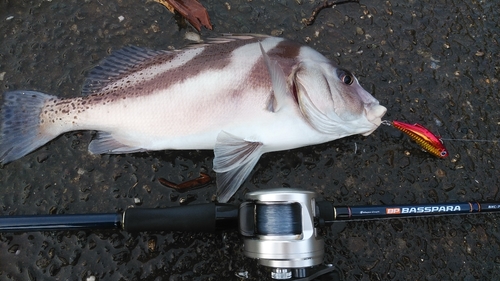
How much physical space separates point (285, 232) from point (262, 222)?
9 centimetres

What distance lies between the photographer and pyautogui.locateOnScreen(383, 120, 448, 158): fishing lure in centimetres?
192

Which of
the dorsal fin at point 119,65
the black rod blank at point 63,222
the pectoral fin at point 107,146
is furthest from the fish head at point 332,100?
the black rod blank at point 63,222

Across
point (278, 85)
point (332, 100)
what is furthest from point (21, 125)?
point (332, 100)

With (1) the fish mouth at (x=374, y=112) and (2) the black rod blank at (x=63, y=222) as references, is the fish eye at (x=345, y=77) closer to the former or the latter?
(1) the fish mouth at (x=374, y=112)

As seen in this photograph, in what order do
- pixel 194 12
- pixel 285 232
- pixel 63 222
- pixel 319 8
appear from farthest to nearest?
pixel 319 8 < pixel 194 12 < pixel 63 222 < pixel 285 232

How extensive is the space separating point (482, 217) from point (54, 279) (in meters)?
2.08

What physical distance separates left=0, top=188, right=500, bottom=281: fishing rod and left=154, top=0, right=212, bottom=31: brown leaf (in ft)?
3.31

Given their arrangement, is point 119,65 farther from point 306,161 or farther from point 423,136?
point 423,136

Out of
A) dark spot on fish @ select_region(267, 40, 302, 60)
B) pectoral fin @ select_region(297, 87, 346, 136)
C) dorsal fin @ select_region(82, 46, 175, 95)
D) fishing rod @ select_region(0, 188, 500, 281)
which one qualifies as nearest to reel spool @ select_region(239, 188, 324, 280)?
fishing rod @ select_region(0, 188, 500, 281)

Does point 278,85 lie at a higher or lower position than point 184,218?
higher

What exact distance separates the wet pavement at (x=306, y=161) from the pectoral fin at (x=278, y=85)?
1.14ft

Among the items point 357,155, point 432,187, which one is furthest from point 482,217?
point 357,155

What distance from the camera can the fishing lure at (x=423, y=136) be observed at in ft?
6.28

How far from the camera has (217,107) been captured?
170cm
